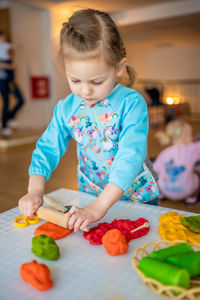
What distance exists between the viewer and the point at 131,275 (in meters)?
0.49

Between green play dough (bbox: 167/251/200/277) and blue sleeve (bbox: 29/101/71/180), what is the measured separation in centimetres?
45

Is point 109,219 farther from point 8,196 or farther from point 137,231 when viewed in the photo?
point 8,196

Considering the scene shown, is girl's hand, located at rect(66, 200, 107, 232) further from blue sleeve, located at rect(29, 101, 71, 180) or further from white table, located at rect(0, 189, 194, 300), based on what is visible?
blue sleeve, located at rect(29, 101, 71, 180)

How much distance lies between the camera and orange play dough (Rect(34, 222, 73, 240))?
630 millimetres

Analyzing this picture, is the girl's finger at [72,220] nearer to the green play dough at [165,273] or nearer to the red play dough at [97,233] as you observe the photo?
the red play dough at [97,233]

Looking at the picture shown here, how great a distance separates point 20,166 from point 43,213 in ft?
7.81

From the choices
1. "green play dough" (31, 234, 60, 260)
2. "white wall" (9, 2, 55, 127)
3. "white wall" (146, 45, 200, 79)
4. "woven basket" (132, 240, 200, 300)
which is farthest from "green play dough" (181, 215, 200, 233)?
"white wall" (146, 45, 200, 79)

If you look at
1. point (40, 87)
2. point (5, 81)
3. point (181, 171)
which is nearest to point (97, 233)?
point (181, 171)

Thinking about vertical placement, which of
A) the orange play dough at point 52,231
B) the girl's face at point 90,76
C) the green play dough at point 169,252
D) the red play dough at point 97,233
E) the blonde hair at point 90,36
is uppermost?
the blonde hair at point 90,36

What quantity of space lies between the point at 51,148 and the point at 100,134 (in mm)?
149

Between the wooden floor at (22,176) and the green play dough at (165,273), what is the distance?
156 centimetres

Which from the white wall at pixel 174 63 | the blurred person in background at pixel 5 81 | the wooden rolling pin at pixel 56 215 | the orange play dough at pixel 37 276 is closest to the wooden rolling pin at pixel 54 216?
the wooden rolling pin at pixel 56 215

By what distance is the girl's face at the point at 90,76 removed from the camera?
25.1 inches

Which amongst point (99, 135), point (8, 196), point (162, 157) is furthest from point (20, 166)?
point (99, 135)
